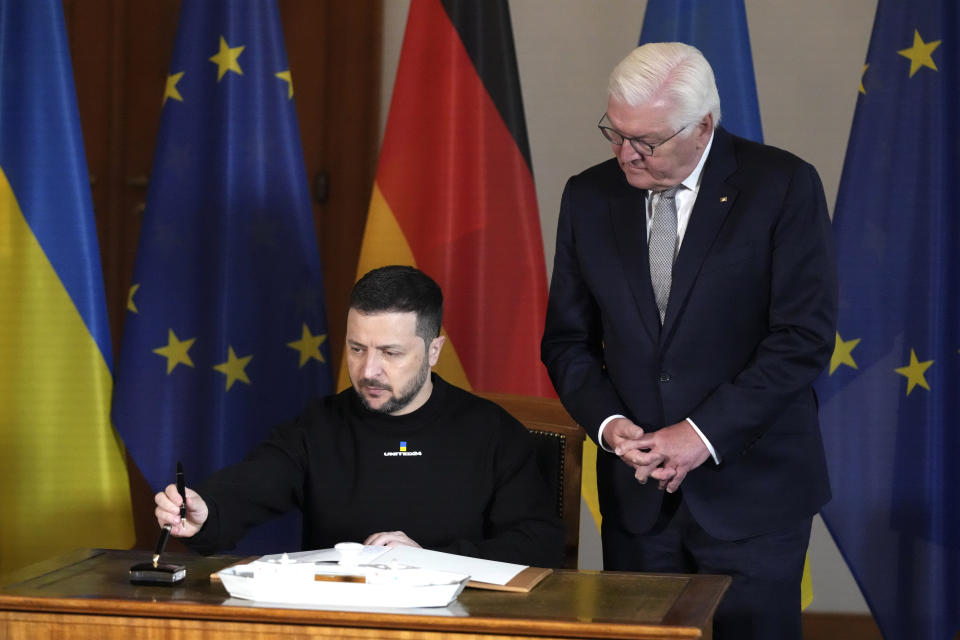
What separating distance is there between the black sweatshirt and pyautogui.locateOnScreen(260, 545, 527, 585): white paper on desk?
0.34 metres

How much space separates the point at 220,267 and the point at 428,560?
5.89ft

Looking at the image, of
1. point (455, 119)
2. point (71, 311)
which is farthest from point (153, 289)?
point (455, 119)

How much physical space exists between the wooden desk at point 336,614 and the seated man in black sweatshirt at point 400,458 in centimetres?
52

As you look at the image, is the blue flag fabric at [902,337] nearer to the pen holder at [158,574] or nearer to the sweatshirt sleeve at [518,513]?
the sweatshirt sleeve at [518,513]

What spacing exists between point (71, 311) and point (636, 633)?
243 centimetres

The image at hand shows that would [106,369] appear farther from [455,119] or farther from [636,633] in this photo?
[636,633]

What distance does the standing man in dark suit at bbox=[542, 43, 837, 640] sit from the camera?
228 cm

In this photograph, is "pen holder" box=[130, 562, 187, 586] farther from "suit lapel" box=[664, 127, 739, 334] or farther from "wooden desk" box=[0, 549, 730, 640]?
"suit lapel" box=[664, 127, 739, 334]

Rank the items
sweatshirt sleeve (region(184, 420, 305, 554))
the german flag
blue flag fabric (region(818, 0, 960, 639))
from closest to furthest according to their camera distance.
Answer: sweatshirt sleeve (region(184, 420, 305, 554)), blue flag fabric (region(818, 0, 960, 639)), the german flag

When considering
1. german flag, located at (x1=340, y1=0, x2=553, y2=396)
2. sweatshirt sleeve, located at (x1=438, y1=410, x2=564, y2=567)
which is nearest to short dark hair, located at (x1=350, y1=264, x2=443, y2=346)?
sweatshirt sleeve, located at (x1=438, y1=410, x2=564, y2=567)

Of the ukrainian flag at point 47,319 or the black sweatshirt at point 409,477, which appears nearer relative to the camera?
the black sweatshirt at point 409,477

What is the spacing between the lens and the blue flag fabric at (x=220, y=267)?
3.51m

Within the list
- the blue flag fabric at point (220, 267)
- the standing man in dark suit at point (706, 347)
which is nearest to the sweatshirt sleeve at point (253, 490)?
the standing man in dark suit at point (706, 347)

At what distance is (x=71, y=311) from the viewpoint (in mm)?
3500
